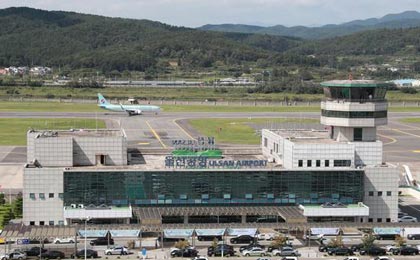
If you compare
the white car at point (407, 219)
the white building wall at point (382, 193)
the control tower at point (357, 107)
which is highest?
the control tower at point (357, 107)

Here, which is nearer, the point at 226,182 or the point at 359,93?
the point at 226,182

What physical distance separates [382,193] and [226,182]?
2059cm

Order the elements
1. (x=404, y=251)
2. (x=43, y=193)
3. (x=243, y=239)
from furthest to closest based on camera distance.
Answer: (x=43, y=193) < (x=243, y=239) < (x=404, y=251)

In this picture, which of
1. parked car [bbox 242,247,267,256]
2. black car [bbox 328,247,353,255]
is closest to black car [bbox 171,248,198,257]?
parked car [bbox 242,247,267,256]

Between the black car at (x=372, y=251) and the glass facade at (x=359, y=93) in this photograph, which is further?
the glass facade at (x=359, y=93)

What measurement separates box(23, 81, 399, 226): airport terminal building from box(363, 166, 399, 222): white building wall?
5.1 inches

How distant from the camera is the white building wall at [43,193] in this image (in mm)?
103750

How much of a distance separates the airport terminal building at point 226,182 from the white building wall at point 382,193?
0.43 ft

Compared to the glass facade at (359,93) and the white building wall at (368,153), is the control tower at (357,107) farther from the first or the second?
the white building wall at (368,153)

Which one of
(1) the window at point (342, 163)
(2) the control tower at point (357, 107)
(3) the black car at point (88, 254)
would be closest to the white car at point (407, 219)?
(1) the window at point (342, 163)

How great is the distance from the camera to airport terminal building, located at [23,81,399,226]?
104 metres

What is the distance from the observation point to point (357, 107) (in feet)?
362

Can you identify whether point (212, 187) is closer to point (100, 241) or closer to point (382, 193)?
point (100, 241)

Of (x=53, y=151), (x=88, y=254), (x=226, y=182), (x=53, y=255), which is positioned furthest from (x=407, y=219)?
(x=53, y=255)
